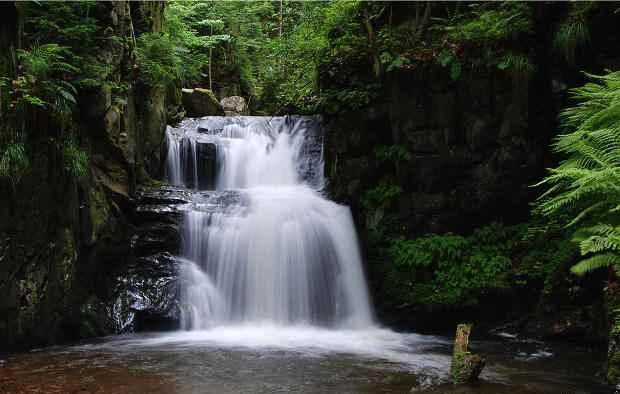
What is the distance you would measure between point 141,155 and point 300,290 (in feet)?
15.5

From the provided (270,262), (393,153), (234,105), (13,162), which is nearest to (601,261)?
(393,153)

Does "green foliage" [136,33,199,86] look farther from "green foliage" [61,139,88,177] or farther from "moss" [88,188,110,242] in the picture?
"green foliage" [61,139,88,177]

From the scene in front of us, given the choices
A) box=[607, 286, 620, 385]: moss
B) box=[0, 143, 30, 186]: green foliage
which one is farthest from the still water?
box=[0, 143, 30, 186]: green foliage

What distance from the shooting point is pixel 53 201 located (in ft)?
25.6

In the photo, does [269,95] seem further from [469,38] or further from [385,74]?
[469,38]

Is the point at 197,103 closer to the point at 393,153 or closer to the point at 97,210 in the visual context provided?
the point at 393,153

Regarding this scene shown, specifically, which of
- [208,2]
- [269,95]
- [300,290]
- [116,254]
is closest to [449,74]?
[300,290]

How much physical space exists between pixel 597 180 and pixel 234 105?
58.0ft

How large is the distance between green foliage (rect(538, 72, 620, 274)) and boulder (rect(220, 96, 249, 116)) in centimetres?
1569

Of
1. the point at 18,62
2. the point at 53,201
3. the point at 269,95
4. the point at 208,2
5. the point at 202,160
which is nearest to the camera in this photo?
the point at 18,62

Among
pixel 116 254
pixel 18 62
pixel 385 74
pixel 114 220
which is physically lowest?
pixel 116 254

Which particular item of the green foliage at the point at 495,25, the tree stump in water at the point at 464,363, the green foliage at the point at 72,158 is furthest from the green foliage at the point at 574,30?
→ the green foliage at the point at 72,158

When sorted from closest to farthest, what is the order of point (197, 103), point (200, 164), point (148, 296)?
point (148, 296)
point (200, 164)
point (197, 103)

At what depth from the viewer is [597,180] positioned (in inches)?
233
